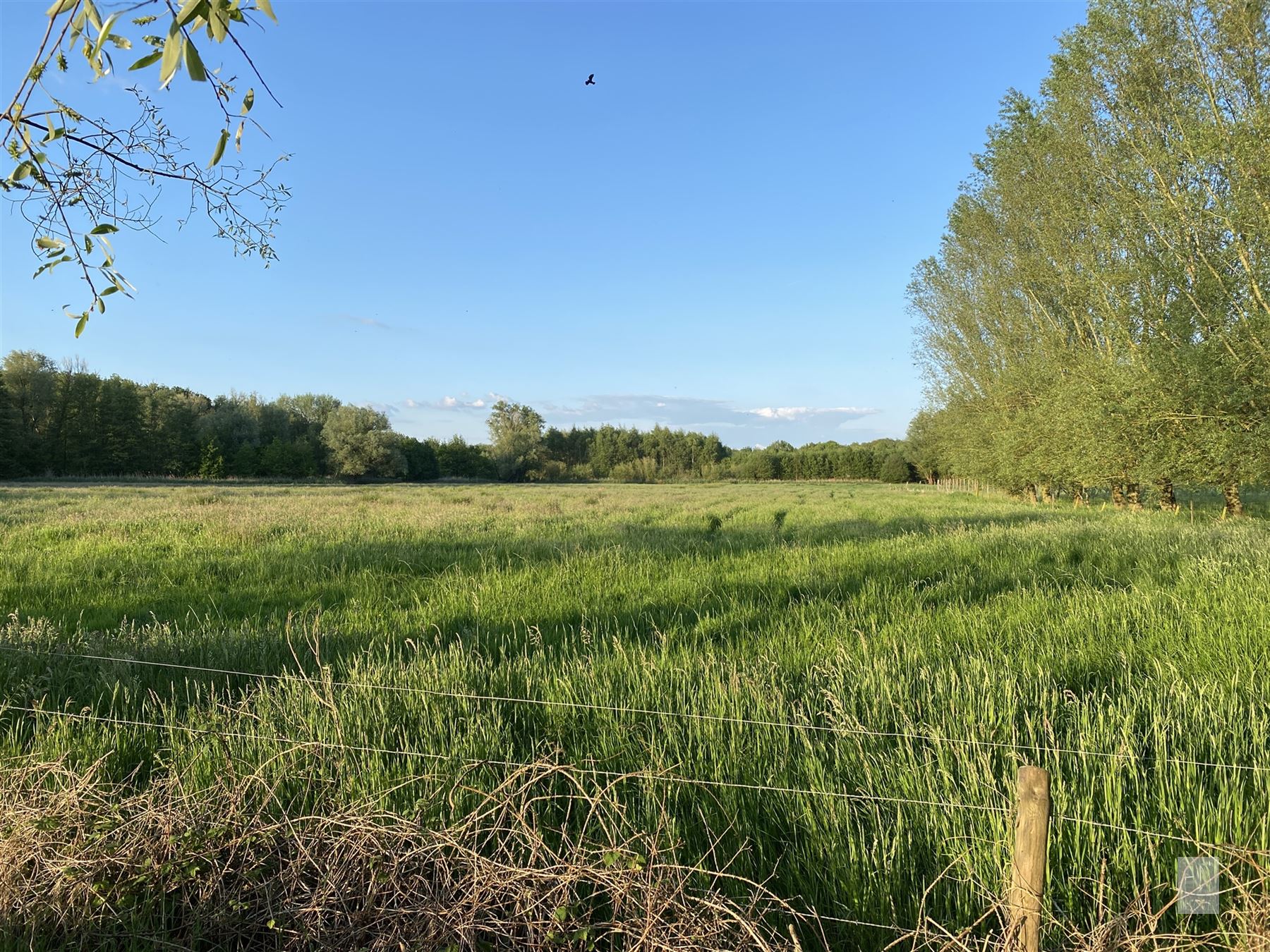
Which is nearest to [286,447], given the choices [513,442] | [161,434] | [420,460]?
[161,434]

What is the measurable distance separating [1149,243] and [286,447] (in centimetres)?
7862

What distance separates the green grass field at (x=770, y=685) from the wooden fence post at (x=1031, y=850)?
24 centimetres

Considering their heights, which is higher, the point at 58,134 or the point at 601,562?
the point at 58,134

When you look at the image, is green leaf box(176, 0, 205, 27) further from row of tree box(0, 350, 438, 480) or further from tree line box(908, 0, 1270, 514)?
row of tree box(0, 350, 438, 480)

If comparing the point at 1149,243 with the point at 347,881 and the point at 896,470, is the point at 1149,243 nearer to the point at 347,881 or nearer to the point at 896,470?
the point at 347,881

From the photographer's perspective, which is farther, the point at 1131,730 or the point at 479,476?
the point at 479,476

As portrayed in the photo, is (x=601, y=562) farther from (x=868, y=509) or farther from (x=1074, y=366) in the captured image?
(x=1074, y=366)

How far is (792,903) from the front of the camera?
2.07m

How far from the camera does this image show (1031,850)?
1572 millimetres

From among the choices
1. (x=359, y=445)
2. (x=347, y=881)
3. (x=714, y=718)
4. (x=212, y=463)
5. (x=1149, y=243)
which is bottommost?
(x=347, y=881)

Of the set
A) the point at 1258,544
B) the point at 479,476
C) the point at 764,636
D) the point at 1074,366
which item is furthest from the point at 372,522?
the point at 479,476

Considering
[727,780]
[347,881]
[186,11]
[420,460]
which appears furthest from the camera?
[420,460]

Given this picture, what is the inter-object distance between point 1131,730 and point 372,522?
1450 cm

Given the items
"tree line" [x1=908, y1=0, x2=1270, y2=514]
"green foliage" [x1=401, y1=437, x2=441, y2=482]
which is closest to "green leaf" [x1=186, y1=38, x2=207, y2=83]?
"tree line" [x1=908, y1=0, x2=1270, y2=514]
